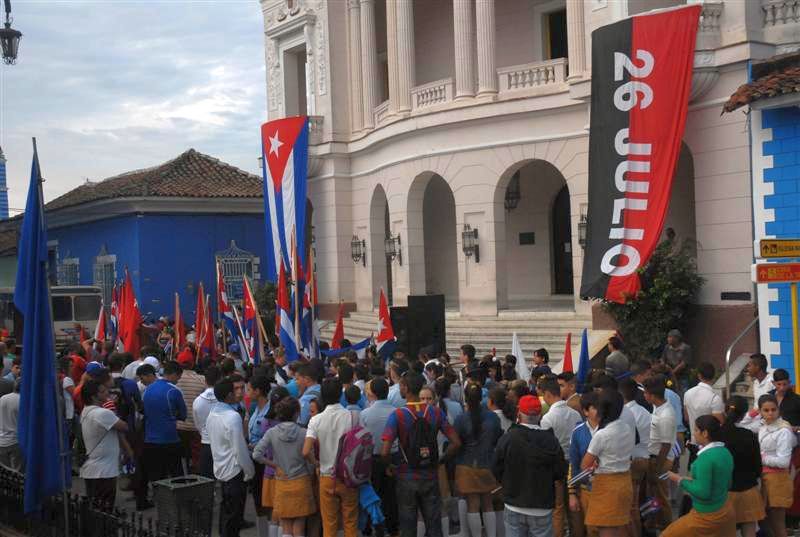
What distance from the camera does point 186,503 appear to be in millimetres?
9336

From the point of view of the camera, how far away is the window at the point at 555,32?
2561cm

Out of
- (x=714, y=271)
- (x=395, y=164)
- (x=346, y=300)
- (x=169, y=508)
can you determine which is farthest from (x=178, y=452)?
(x=346, y=300)

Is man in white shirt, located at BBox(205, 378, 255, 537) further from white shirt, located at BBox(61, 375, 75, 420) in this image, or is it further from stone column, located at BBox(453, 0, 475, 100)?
stone column, located at BBox(453, 0, 475, 100)

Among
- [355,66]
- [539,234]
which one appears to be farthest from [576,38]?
[355,66]

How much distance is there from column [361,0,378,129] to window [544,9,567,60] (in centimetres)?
468

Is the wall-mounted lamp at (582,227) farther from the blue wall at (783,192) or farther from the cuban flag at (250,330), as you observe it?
the cuban flag at (250,330)

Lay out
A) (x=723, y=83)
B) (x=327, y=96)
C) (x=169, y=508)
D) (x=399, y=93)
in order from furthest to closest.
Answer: (x=327, y=96) < (x=399, y=93) < (x=723, y=83) < (x=169, y=508)

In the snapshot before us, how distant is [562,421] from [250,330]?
832 cm

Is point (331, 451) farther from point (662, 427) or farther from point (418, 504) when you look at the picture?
point (662, 427)

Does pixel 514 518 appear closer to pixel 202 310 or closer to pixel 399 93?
pixel 202 310

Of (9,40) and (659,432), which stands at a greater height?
(9,40)

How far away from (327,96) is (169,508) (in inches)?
798

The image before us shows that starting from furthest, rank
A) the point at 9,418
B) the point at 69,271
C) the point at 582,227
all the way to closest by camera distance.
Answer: the point at 69,271 → the point at 582,227 → the point at 9,418

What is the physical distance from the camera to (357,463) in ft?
28.7
